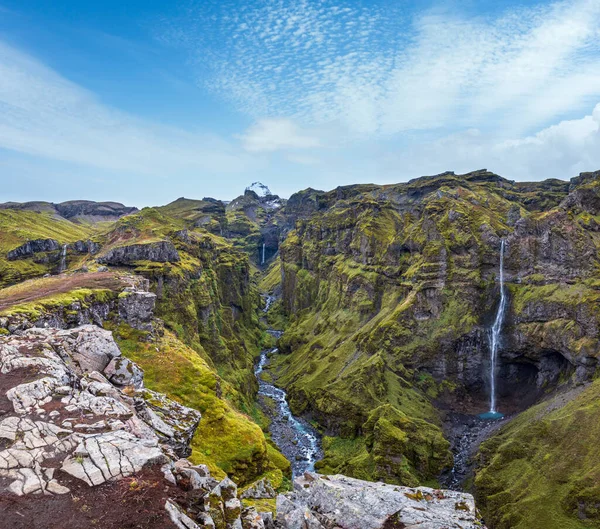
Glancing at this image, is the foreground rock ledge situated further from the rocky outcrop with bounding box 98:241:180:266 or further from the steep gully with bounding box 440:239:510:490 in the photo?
the rocky outcrop with bounding box 98:241:180:266

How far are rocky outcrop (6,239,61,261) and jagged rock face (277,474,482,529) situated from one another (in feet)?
468

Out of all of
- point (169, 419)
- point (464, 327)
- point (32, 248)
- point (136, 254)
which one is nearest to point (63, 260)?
point (32, 248)

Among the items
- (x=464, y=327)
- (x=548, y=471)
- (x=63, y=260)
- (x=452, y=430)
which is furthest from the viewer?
(x=63, y=260)

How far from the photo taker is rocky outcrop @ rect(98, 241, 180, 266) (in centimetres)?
11588

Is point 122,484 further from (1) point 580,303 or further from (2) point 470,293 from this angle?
(2) point 470,293

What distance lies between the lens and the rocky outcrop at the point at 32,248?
138500mm

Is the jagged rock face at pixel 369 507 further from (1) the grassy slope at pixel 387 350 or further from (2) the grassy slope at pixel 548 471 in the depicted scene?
(1) the grassy slope at pixel 387 350

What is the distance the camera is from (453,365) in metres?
135

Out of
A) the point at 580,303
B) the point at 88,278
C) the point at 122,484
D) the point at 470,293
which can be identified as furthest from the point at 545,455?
the point at 88,278

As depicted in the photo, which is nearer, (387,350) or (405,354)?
(405,354)

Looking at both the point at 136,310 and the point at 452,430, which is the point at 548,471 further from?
the point at 136,310

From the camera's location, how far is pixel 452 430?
117375mm

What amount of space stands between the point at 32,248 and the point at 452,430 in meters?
154

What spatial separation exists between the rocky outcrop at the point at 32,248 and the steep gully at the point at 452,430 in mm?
95379
